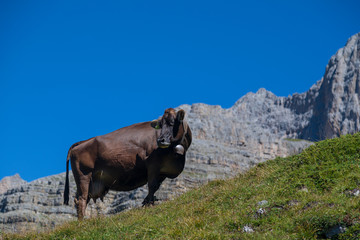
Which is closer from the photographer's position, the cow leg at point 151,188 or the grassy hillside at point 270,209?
the grassy hillside at point 270,209

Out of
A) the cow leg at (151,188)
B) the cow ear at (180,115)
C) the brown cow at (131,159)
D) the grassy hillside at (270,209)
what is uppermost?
the cow ear at (180,115)

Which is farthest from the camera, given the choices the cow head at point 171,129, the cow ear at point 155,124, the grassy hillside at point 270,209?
the cow ear at point 155,124

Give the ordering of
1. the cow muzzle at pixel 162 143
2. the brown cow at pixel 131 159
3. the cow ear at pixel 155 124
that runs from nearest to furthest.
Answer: the cow muzzle at pixel 162 143
the brown cow at pixel 131 159
the cow ear at pixel 155 124

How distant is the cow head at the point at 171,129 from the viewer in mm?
15398

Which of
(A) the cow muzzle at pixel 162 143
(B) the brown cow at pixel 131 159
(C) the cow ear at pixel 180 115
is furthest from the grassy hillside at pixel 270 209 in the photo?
(C) the cow ear at pixel 180 115

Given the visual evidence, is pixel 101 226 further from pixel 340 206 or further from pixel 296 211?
pixel 340 206

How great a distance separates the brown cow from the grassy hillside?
50.7 inches

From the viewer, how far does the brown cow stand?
1564 cm

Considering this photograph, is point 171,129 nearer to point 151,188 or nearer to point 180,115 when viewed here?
point 180,115

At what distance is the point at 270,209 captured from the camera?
A: 1070 cm

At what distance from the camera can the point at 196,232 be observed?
9.92 m

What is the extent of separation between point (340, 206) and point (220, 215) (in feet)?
8.91

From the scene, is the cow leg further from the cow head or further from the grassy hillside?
the cow head

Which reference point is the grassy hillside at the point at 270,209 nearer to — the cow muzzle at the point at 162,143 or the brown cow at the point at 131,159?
the brown cow at the point at 131,159
